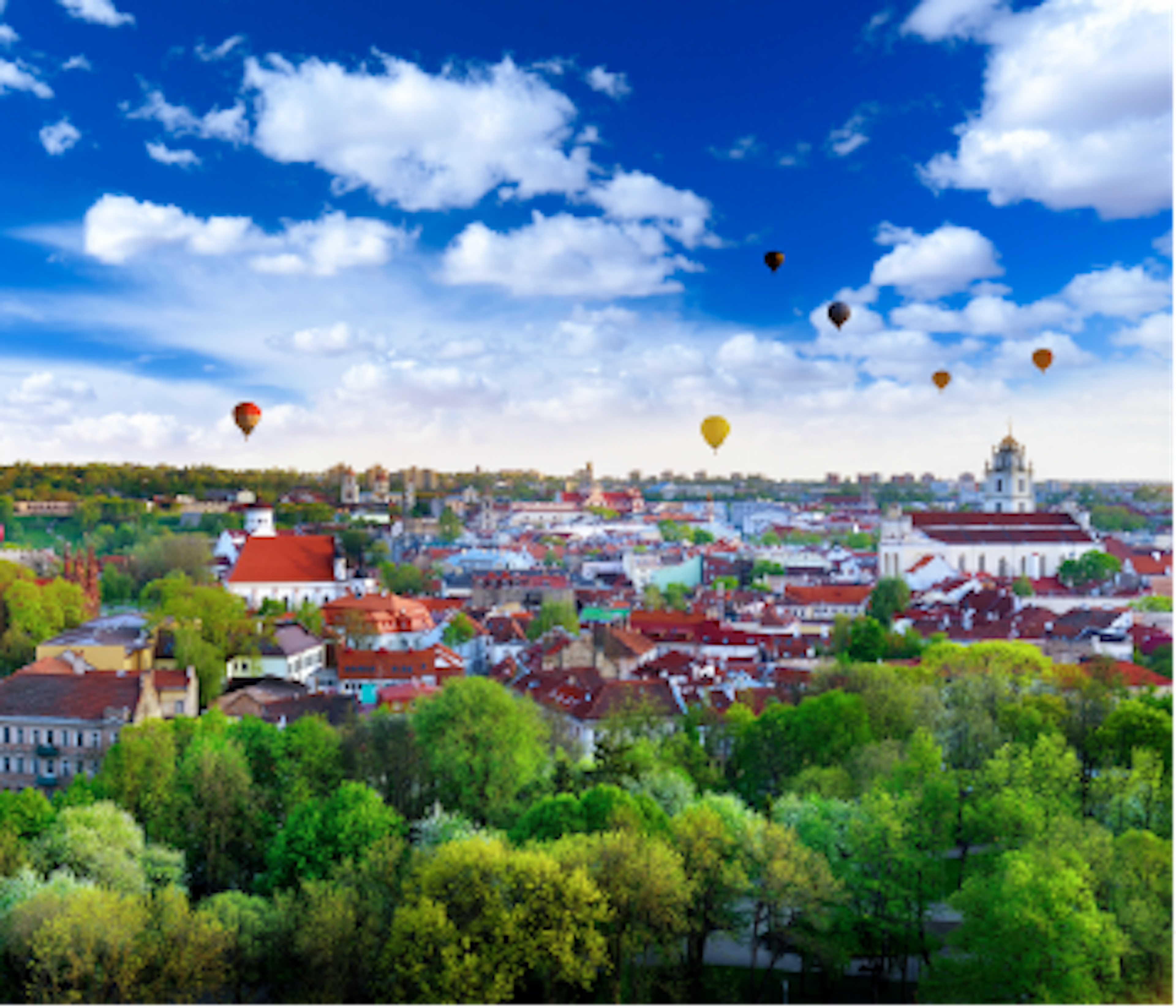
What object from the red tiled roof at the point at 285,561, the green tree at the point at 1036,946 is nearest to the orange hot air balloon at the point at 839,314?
the green tree at the point at 1036,946

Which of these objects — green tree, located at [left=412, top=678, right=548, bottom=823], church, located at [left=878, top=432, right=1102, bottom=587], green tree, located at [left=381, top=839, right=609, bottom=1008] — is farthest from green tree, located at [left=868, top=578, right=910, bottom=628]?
green tree, located at [left=381, top=839, right=609, bottom=1008]

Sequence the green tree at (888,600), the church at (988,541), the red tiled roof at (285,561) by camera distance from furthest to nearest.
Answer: the church at (988,541)
the red tiled roof at (285,561)
the green tree at (888,600)

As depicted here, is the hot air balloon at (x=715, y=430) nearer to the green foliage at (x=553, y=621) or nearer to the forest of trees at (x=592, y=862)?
the forest of trees at (x=592, y=862)

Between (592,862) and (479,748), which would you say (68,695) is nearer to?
(479,748)

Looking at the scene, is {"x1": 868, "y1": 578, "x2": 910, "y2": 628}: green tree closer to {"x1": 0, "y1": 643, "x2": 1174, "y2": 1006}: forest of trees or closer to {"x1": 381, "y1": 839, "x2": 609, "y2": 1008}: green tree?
{"x1": 0, "y1": 643, "x2": 1174, "y2": 1006}: forest of trees

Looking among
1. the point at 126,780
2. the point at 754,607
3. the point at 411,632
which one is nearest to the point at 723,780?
the point at 126,780
